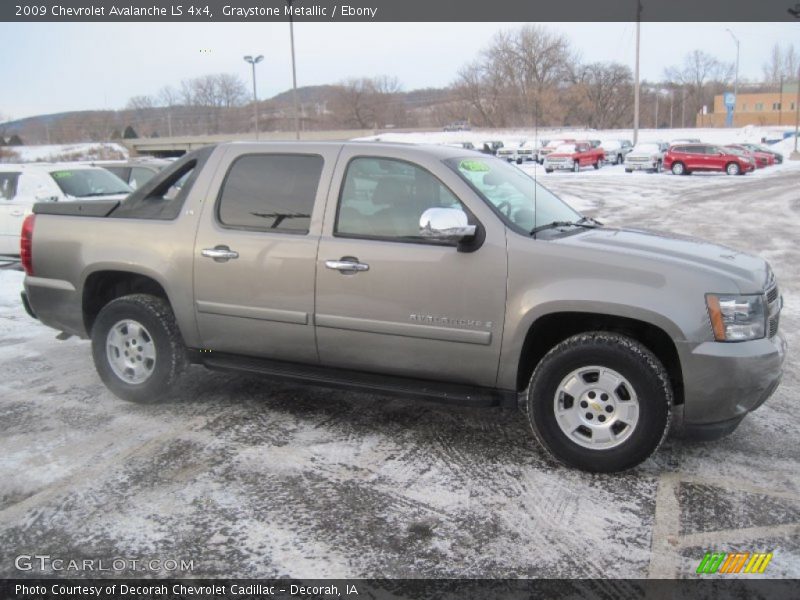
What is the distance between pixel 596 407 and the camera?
380 centimetres

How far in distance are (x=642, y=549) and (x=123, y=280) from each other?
4.02m

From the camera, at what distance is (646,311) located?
363 centimetres

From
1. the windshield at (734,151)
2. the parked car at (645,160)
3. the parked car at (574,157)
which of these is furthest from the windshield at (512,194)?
the parked car at (574,157)

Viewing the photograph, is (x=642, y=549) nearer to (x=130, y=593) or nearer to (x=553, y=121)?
(x=130, y=593)

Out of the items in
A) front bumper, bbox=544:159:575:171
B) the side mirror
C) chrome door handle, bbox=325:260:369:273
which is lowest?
chrome door handle, bbox=325:260:369:273

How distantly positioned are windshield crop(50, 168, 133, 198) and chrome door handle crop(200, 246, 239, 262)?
25.2ft

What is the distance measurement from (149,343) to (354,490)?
84.3 inches

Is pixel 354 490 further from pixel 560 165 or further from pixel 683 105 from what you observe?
pixel 683 105

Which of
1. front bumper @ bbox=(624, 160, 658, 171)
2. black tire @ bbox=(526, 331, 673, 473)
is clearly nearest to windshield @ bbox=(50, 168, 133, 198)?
black tire @ bbox=(526, 331, 673, 473)

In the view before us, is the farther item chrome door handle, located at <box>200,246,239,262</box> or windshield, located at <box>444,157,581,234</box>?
chrome door handle, located at <box>200,246,239,262</box>

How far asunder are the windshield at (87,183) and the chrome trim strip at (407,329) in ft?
27.8

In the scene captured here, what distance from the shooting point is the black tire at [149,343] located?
487 cm

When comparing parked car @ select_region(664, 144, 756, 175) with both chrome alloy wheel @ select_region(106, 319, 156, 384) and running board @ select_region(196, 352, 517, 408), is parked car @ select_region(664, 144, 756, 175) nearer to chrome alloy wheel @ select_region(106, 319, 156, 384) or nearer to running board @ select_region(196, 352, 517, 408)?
running board @ select_region(196, 352, 517, 408)

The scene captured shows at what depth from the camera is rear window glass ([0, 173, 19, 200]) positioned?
11.1 meters
